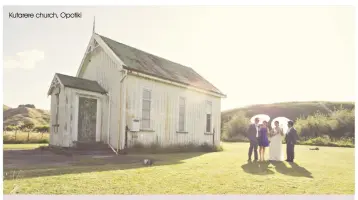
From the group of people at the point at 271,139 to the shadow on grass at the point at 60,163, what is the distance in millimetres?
1791

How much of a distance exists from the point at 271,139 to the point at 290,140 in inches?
19.0

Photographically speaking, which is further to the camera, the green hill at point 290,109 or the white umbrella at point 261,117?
the white umbrella at point 261,117

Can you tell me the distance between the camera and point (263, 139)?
898 centimetres

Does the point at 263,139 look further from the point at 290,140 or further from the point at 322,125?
the point at 322,125

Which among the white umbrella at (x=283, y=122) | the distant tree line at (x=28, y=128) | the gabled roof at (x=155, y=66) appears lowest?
the distant tree line at (x=28, y=128)

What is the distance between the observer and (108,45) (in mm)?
10219

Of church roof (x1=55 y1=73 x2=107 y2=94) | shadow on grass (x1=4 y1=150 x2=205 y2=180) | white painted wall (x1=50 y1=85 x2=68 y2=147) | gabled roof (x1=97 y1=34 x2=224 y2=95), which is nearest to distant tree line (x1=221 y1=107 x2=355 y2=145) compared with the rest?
gabled roof (x1=97 y1=34 x2=224 y2=95)

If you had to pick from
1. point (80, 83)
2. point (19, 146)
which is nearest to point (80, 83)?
point (80, 83)

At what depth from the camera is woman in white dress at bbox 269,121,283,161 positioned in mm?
8924

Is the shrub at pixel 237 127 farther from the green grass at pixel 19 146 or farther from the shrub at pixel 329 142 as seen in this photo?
the green grass at pixel 19 146

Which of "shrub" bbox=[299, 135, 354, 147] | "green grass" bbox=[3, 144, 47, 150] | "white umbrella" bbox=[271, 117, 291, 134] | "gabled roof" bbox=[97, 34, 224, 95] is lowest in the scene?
"green grass" bbox=[3, 144, 47, 150]

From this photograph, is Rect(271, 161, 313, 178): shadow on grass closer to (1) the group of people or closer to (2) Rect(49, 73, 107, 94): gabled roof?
(1) the group of people

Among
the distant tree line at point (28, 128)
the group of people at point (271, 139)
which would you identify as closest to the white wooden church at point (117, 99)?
the distant tree line at point (28, 128)

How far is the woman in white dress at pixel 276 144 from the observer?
8924 mm
